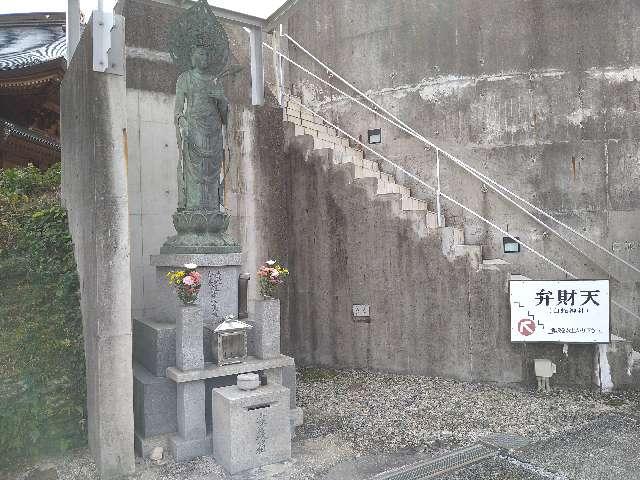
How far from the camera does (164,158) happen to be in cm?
939

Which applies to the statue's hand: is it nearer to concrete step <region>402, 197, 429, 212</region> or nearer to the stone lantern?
the stone lantern

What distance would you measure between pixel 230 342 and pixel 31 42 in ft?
49.8

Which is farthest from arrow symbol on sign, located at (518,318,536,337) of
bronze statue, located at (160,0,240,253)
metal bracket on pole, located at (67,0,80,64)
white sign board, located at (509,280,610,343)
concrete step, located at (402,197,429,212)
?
metal bracket on pole, located at (67,0,80,64)

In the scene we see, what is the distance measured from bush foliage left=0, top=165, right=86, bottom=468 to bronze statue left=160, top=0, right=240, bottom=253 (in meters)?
1.79

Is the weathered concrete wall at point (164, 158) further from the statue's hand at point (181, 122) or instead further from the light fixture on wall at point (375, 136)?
the light fixture on wall at point (375, 136)

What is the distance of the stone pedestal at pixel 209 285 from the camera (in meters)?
7.29

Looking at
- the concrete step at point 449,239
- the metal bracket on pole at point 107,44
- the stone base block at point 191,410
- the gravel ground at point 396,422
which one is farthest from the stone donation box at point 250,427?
the concrete step at point 449,239

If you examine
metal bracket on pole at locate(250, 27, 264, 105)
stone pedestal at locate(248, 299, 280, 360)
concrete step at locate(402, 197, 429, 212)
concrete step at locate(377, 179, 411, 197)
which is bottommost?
stone pedestal at locate(248, 299, 280, 360)

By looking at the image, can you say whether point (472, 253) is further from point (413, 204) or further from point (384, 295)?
point (384, 295)

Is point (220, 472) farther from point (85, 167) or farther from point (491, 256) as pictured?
point (491, 256)

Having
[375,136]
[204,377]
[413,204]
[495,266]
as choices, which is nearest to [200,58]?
[204,377]

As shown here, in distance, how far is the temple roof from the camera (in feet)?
42.3

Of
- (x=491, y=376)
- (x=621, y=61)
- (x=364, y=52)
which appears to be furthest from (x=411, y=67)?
(x=491, y=376)

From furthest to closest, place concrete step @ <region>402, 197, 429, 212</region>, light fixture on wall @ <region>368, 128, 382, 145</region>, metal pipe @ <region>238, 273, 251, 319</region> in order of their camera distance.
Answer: light fixture on wall @ <region>368, 128, 382, 145</region>
concrete step @ <region>402, 197, 429, 212</region>
metal pipe @ <region>238, 273, 251, 319</region>
